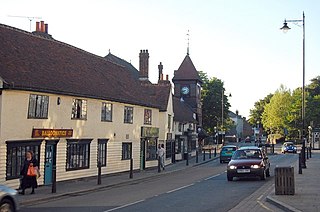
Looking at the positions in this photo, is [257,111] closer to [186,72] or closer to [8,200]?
[186,72]

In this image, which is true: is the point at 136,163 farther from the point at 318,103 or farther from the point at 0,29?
the point at 318,103

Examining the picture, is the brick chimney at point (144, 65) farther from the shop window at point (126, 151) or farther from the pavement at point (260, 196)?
the pavement at point (260, 196)

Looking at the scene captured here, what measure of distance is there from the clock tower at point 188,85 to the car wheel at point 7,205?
56512 millimetres

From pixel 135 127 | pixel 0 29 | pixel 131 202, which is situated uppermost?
pixel 0 29

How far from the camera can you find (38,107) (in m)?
21.8

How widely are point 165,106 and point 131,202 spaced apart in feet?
88.1

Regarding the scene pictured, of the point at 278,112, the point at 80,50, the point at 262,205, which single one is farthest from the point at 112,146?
the point at 278,112

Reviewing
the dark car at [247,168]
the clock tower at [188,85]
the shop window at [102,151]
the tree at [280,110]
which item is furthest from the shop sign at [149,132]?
the tree at [280,110]

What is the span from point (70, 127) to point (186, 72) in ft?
152

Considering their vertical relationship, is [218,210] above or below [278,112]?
below

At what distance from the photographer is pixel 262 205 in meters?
14.1

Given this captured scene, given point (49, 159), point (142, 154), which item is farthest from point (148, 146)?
point (49, 159)

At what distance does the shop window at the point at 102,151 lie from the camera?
28.0 m

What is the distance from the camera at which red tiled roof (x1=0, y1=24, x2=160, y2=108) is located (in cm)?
2116
